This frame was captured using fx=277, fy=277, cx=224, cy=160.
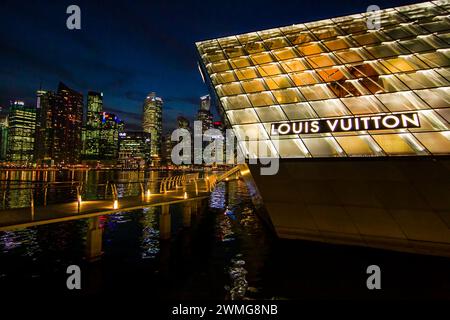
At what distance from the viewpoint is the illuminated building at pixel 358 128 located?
1447 centimetres

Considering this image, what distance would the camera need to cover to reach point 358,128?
1582 centimetres

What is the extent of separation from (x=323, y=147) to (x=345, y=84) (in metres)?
5.43

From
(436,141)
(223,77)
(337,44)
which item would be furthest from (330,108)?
(223,77)

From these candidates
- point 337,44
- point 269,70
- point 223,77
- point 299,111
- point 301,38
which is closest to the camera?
point 299,111

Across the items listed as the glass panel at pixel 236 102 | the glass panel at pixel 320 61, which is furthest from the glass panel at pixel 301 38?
the glass panel at pixel 236 102

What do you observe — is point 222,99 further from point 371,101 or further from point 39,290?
point 39,290

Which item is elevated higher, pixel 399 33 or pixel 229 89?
pixel 399 33

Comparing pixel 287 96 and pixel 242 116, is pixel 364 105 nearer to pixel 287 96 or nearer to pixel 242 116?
pixel 287 96

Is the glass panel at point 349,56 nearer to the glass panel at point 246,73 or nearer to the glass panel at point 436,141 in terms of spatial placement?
the glass panel at point 246,73

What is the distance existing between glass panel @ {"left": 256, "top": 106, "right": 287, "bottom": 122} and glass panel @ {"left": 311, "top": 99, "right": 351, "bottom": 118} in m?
2.12

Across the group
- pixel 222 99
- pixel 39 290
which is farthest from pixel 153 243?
pixel 222 99

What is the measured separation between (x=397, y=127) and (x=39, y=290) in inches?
768

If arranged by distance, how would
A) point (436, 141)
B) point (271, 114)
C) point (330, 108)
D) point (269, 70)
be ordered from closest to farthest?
point (436, 141) → point (330, 108) → point (271, 114) → point (269, 70)

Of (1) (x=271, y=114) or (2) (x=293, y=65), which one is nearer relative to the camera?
(1) (x=271, y=114)
